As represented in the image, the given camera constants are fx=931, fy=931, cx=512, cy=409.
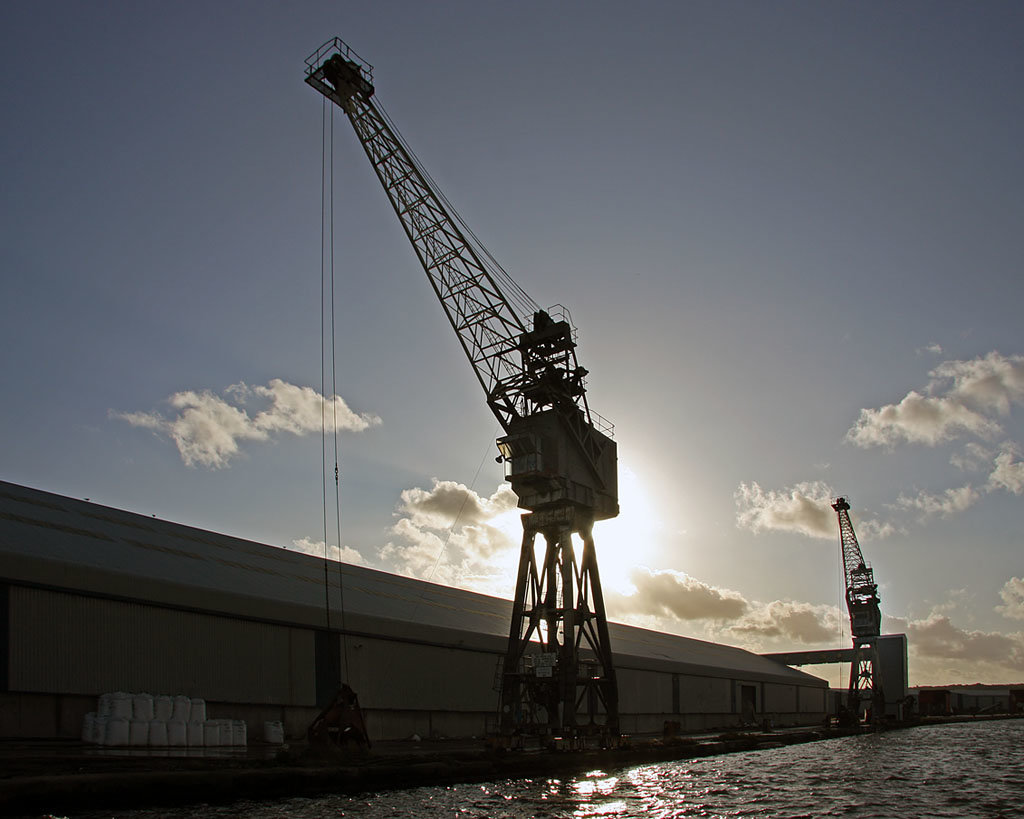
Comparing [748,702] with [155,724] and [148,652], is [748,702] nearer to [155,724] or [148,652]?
[148,652]

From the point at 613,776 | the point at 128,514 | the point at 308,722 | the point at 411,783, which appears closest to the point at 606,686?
the point at 613,776

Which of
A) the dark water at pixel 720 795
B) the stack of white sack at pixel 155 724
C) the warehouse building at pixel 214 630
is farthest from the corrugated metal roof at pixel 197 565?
the dark water at pixel 720 795

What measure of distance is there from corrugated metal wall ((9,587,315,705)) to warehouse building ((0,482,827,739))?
44mm

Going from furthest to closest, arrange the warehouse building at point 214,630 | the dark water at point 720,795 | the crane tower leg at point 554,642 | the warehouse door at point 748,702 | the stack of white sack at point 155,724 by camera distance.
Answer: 1. the warehouse door at point 748,702
2. the crane tower leg at point 554,642
3. the warehouse building at point 214,630
4. the stack of white sack at point 155,724
5. the dark water at point 720,795

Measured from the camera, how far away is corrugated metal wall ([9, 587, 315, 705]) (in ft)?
95.9

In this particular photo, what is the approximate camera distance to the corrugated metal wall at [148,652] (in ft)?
95.9

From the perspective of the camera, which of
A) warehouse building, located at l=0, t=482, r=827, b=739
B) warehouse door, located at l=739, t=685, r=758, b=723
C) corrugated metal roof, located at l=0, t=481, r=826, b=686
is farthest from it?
warehouse door, located at l=739, t=685, r=758, b=723

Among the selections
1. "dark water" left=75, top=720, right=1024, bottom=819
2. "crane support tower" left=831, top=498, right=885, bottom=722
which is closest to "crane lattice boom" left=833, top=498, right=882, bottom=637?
"crane support tower" left=831, top=498, right=885, bottom=722

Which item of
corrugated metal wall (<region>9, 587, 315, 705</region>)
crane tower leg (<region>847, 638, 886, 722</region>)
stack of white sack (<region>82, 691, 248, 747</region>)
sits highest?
corrugated metal wall (<region>9, 587, 315, 705</region>)

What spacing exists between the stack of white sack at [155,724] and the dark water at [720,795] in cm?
919

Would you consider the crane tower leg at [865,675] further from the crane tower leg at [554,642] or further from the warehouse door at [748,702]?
the crane tower leg at [554,642]

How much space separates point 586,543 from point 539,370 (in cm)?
867

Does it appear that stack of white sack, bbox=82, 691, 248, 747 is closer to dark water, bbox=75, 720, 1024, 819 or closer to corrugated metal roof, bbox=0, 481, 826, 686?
corrugated metal roof, bbox=0, 481, 826, 686

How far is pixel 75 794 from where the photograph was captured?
19094 mm
